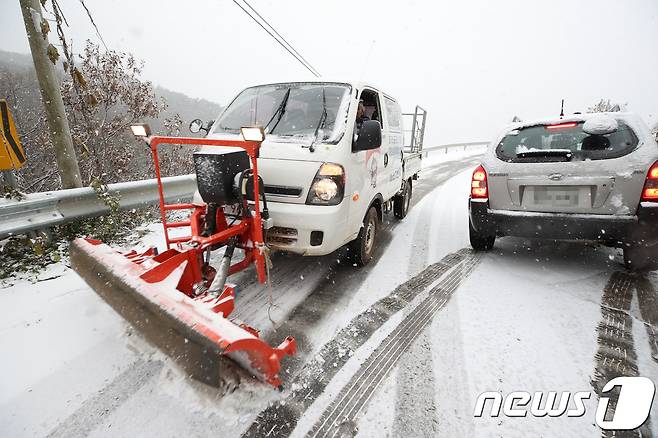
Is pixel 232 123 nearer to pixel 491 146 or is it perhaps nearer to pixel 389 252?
pixel 389 252

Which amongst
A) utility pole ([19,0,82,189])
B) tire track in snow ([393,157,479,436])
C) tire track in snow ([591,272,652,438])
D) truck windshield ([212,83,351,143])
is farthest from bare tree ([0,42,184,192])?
tire track in snow ([591,272,652,438])

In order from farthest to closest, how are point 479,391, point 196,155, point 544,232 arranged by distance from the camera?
point 544,232
point 196,155
point 479,391

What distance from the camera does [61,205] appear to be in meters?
3.44

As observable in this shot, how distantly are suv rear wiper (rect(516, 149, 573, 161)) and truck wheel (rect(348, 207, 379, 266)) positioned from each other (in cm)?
173

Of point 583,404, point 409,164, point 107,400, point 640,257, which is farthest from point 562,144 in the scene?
point 107,400

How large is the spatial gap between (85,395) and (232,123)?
2.79 m

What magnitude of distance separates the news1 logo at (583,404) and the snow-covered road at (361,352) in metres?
0.04

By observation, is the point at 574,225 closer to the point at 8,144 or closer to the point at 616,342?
the point at 616,342

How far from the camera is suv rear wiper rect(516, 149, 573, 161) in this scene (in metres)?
3.14

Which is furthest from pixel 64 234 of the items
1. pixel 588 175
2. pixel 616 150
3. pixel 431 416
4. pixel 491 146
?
pixel 616 150

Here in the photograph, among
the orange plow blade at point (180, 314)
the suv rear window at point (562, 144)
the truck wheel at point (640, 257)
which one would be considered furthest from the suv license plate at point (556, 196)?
the orange plow blade at point (180, 314)

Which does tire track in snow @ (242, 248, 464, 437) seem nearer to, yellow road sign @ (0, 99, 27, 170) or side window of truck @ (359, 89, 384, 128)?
side window of truck @ (359, 89, 384, 128)

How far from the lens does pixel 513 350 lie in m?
2.29

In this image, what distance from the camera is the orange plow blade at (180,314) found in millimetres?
1566
